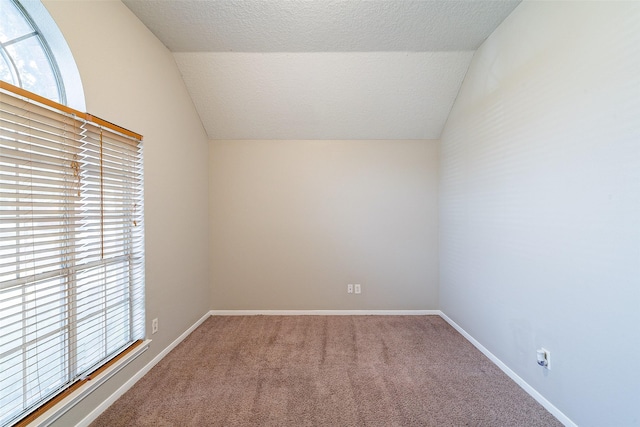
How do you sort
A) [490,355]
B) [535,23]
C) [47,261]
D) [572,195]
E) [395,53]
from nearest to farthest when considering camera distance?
[47,261] → [572,195] → [535,23] → [490,355] → [395,53]

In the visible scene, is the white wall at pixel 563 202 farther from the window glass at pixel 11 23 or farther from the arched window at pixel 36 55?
the window glass at pixel 11 23

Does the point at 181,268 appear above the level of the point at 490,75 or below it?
below

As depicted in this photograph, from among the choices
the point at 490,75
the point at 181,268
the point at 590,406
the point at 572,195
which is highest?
the point at 490,75

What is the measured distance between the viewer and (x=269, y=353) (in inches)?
96.8

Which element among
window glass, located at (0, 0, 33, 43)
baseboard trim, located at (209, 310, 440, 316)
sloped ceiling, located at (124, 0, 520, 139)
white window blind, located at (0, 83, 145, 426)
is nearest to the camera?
white window blind, located at (0, 83, 145, 426)

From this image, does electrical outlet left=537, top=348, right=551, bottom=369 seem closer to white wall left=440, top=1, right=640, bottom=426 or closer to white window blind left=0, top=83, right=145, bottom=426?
white wall left=440, top=1, right=640, bottom=426

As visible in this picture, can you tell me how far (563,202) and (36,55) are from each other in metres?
3.21

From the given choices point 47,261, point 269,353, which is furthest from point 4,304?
point 269,353

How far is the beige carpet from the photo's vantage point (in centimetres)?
168

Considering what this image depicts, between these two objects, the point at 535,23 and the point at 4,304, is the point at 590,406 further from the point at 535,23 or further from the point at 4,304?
the point at 4,304

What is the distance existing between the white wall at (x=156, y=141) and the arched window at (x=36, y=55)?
5 cm

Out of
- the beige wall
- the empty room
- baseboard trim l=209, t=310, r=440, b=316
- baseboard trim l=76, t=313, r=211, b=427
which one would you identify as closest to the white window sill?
the empty room

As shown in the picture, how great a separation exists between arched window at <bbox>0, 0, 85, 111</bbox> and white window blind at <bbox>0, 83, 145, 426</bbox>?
0.20m

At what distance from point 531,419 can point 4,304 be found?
2.94 metres
